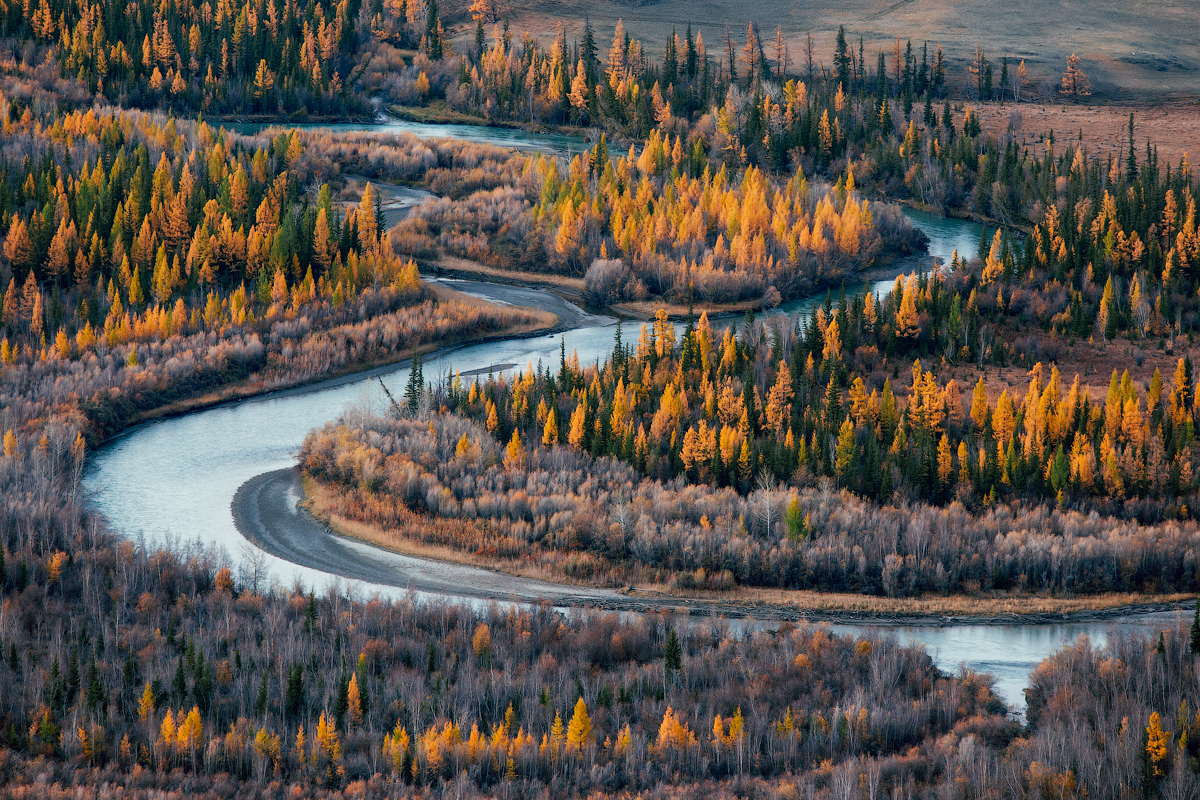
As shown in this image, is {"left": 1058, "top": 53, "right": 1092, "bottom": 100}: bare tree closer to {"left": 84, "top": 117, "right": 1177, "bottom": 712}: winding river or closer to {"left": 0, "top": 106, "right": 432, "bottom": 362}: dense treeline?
{"left": 0, "top": 106, "right": 432, "bottom": 362}: dense treeline

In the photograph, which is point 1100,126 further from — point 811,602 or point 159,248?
point 811,602

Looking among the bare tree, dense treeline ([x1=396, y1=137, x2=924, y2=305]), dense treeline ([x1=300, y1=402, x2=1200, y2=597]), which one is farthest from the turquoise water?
dense treeline ([x1=300, y1=402, x2=1200, y2=597])

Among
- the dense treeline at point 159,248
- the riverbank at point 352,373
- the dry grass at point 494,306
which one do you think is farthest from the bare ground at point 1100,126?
the dense treeline at point 159,248

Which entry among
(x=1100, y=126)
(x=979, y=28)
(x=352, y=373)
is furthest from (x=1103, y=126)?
(x=352, y=373)

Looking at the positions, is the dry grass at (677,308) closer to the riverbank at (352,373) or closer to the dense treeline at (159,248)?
the riverbank at (352,373)

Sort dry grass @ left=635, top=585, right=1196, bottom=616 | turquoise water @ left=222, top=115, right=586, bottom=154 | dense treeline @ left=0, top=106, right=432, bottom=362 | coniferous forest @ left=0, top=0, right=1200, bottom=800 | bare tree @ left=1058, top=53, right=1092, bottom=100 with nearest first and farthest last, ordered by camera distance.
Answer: coniferous forest @ left=0, top=0, right=1200, bottom=800, dry grass @ left=635, top=585, right=1196, bottom=616, dense treeline @ left=0, top=106, right=432, bottom=362, turquoise water @ left=222, top=115, right=586, bottom=154, bare tree @ left=1058, top=53, right=1092, bottom=100

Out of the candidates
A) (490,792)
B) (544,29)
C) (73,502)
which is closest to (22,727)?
(490,792)

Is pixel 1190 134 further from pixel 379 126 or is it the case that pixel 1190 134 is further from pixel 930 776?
pixel 930 776

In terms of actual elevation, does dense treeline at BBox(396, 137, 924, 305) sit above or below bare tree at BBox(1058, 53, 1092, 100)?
below
